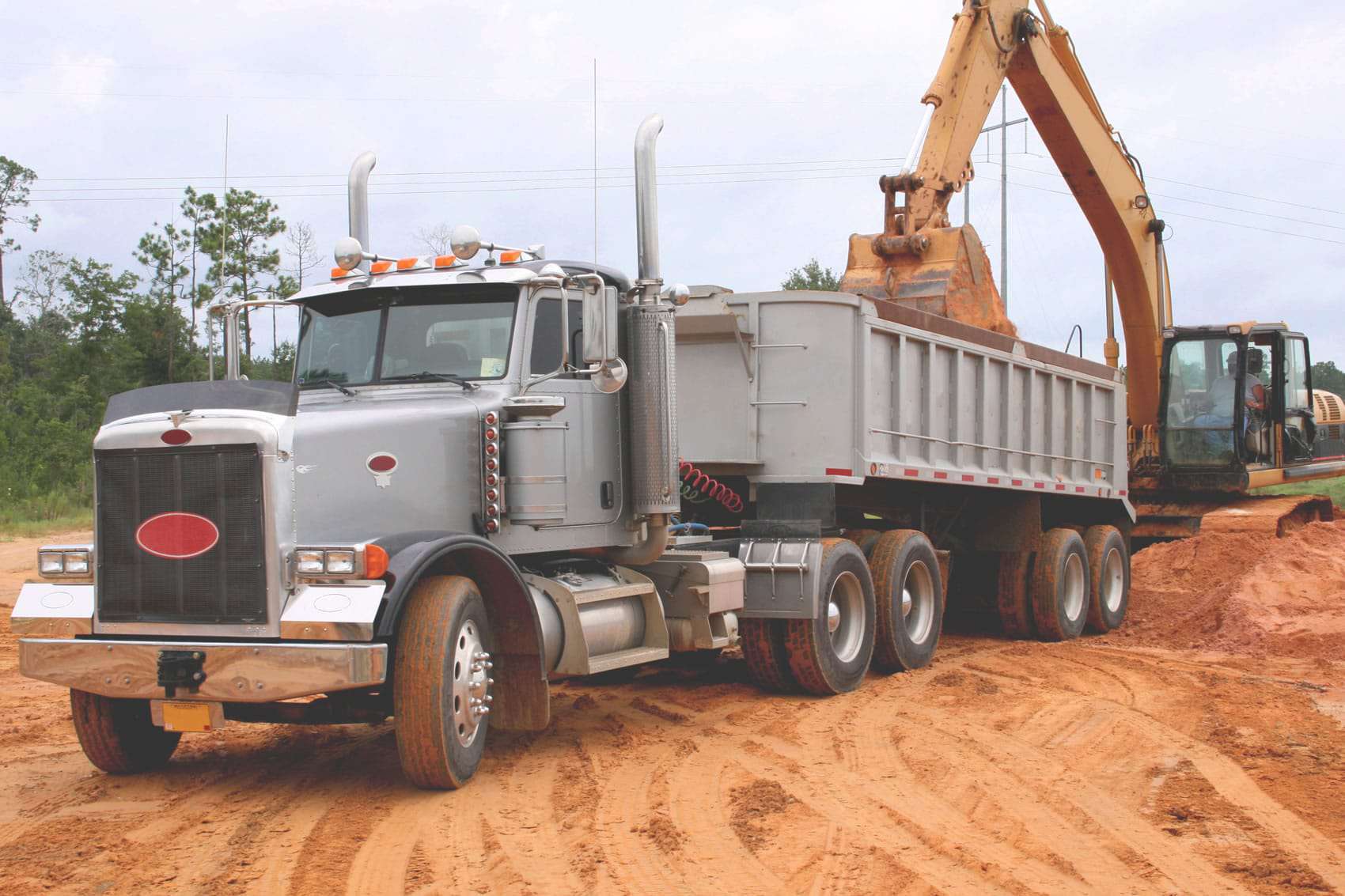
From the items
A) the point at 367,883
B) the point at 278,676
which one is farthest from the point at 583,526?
the point at 367,883

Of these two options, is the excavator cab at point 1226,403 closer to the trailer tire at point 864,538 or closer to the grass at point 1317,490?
the grass at point 1317,490

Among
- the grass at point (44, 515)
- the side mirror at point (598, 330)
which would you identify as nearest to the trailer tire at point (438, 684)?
the side mirror at point (598, 330)

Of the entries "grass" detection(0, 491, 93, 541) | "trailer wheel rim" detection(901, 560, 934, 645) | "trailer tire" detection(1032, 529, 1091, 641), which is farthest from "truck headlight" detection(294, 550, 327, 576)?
"grass" detection(0, 491, 93, 541)

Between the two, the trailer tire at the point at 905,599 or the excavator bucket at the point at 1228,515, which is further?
the excavator bucket at the point at 1228,515

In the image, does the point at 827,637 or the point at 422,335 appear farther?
the point at 827,637

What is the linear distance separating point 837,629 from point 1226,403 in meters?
11.3

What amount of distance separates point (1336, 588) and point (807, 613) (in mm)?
8647

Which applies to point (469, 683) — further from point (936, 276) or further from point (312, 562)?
point (936, 276)

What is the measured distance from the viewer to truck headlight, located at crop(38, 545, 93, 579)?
6633 millimetres

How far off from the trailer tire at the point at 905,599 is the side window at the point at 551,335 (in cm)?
379

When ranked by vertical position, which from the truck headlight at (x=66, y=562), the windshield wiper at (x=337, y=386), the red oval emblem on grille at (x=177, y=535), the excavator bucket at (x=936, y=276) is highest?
the excavator bucket at (x=936, y=276)

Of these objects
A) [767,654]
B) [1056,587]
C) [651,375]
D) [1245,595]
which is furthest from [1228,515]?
[651,375]

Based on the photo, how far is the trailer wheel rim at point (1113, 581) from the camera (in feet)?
50.1

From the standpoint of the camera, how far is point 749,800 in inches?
262
